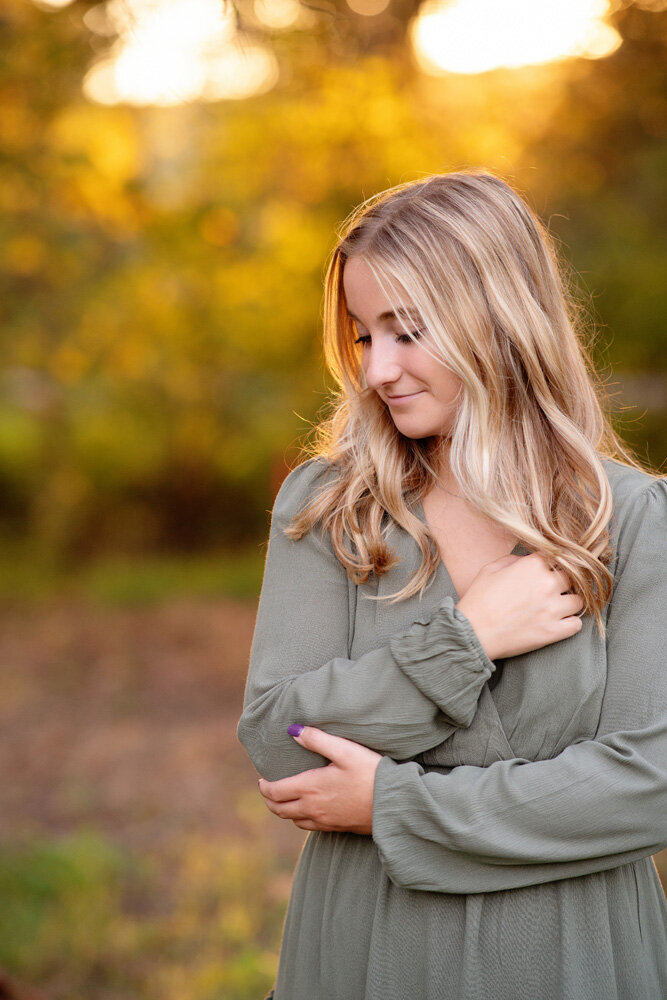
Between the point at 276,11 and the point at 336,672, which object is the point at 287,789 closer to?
the point at 336,672

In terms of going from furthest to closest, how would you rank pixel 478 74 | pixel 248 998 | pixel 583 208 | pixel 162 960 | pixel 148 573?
pixel 148 573
pixel 583 208
pixel 478 74
pixel 162 960
pixel 248 998

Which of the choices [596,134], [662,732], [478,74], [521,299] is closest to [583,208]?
[596,134]

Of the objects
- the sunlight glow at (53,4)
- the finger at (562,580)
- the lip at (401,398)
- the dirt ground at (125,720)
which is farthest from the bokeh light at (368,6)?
the dirt ground at (125,720)

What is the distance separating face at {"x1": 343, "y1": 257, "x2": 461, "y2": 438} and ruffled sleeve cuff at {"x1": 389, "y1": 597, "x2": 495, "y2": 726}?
1.08 feet

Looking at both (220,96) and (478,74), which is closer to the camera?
(220,96)

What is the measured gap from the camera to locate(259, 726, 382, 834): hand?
132 centimetres

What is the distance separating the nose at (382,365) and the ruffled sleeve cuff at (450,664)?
370mm

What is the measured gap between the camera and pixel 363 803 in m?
1.31

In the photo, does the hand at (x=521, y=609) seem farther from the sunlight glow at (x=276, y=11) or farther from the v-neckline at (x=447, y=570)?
the sunlight glow at (x=276, y=11)

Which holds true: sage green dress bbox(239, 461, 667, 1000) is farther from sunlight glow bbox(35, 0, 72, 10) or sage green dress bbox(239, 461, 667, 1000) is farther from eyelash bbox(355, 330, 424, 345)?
sunlight glow bbox(35, 0, 72, 10)

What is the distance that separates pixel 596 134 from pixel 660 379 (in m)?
1.31

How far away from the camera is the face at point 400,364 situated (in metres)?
1.42

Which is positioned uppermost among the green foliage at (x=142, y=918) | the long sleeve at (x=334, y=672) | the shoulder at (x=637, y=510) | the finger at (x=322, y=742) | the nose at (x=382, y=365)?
the nose at (x=382, y=365)

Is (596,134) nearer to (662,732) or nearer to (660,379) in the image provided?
(660,379)
